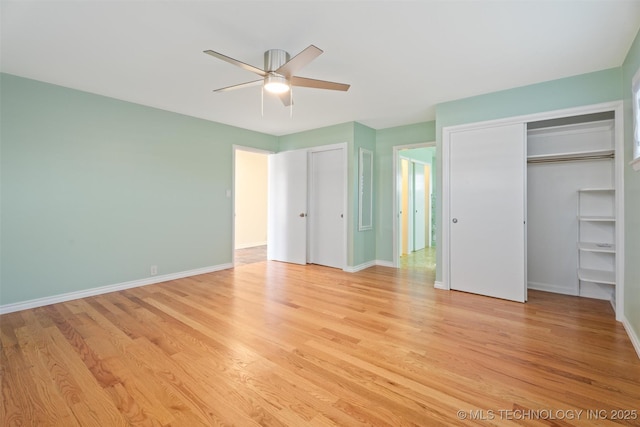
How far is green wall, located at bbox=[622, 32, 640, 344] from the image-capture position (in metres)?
2.25

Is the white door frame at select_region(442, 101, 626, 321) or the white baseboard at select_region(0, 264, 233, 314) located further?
the white baseboard at select_region(0, 264, 233, 314)

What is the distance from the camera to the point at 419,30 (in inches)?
86.8

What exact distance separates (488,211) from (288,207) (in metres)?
3.30

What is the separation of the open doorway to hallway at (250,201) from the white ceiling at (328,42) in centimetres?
391

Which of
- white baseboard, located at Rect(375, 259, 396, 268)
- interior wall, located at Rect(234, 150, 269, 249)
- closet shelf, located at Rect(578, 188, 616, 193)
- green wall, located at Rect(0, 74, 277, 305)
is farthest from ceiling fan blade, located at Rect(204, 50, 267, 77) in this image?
interior wall, located at Rect(234, 150, 269, 249)

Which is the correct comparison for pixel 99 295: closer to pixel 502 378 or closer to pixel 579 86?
pixel 502 378

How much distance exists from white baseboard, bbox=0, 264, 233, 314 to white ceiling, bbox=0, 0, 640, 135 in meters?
2.37

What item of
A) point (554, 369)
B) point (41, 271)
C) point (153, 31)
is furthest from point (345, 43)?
point (41, 271)

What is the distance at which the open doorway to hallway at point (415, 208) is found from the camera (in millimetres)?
5227

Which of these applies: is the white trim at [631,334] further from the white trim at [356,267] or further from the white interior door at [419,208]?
the white interior door at [419,208]

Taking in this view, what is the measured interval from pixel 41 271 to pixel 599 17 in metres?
5.52

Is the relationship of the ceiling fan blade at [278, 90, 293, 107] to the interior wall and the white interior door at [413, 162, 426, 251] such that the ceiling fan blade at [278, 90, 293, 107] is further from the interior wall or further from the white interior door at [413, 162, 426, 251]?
the interior wall

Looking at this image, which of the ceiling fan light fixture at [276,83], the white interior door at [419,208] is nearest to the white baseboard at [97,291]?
the ceiling fan light fixture at [276,83]

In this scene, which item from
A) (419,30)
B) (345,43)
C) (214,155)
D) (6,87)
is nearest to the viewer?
(419,30)
